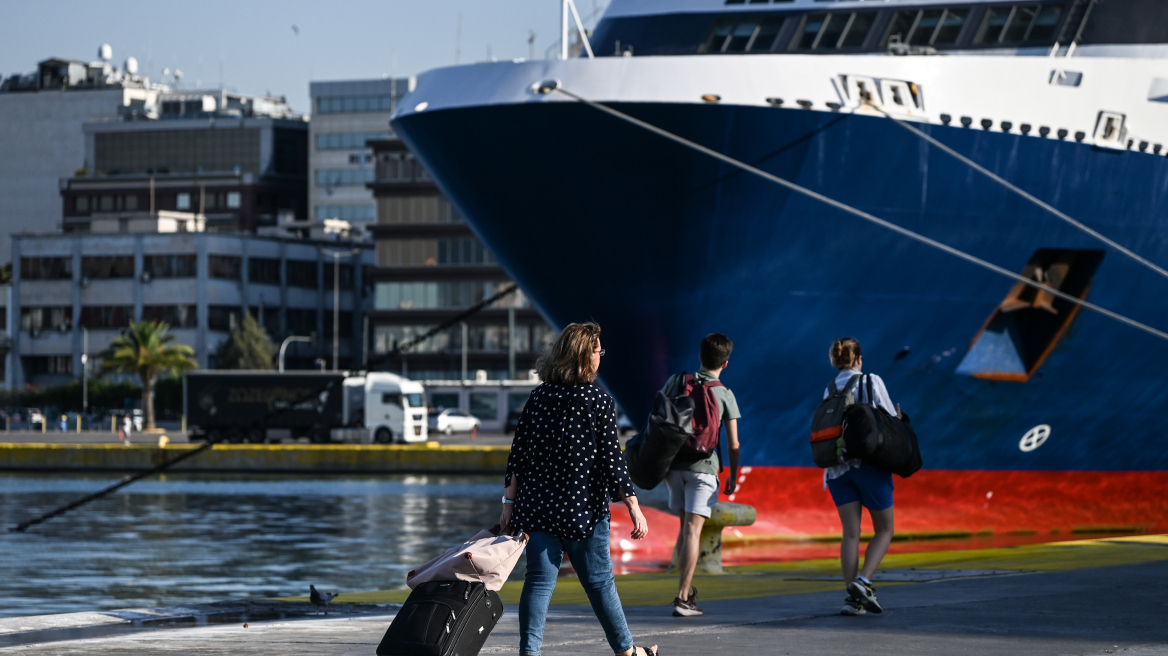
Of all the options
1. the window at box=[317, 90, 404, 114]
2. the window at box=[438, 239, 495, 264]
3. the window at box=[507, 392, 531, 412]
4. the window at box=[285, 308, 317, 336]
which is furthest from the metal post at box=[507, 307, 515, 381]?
the window at box=[317, 90, 404, 114]

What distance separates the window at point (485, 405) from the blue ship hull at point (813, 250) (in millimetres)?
60556

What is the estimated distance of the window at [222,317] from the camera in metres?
96.9

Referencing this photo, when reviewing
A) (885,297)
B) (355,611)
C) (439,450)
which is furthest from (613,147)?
(439,450)

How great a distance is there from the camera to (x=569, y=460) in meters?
6.58

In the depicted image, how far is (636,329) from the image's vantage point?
17.1 m

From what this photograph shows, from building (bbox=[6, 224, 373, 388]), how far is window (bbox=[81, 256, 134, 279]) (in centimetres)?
6

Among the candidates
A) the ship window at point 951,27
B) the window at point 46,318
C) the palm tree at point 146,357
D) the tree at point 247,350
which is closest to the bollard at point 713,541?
the ship window at point 951,27

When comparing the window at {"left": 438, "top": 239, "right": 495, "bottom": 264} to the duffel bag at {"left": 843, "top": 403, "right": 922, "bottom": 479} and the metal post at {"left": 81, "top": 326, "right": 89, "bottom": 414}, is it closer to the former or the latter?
the metal post at {"left": 81, "top": 326, "right": 89, "bottom": 414}

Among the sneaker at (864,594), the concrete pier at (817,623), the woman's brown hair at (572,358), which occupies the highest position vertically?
the woman's brown hair at (572,358)

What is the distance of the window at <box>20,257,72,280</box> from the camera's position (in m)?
99.0

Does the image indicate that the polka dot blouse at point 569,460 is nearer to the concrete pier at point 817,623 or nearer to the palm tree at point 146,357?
the concrete pier at point 817,623

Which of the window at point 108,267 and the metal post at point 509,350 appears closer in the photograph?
the metal post at point 509,350

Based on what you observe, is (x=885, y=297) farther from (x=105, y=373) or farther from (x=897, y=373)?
(x=105, y=373)

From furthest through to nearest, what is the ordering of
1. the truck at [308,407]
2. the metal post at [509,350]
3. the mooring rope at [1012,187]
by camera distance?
the metal post at [509,350]
the truck at [308,407]
the mooring rope at [1012,187]
